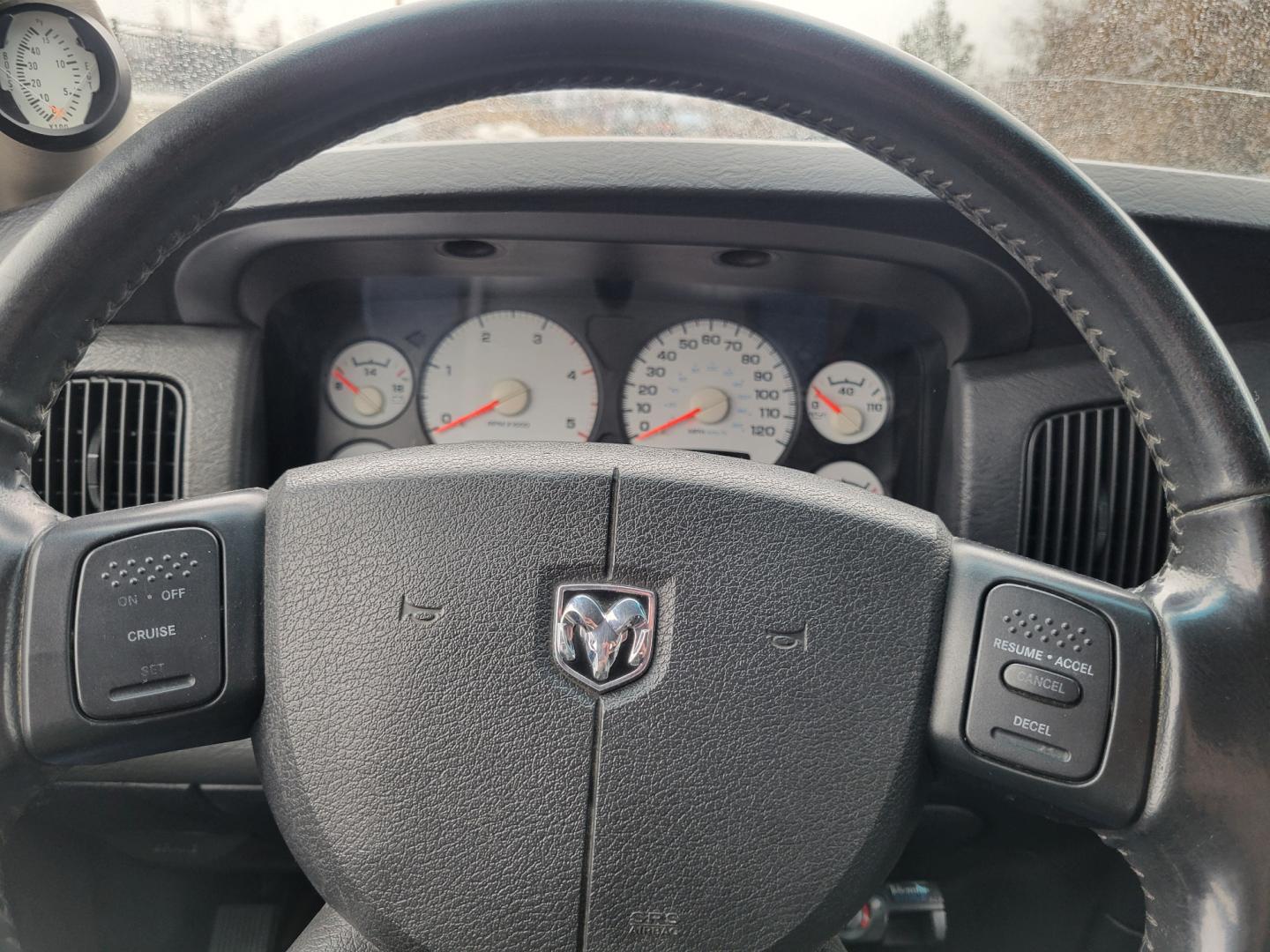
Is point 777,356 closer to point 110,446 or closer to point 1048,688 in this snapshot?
point 110,446

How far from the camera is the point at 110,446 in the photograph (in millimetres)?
1327

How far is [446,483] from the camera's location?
2.23 ft

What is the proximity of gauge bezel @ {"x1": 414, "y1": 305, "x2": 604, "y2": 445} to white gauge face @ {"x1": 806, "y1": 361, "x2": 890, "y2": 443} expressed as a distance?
32 centimetres

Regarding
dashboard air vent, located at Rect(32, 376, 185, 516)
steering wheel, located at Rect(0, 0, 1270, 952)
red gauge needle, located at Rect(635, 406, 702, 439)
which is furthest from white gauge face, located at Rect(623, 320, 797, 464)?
steering wheel, located at Rect(0, 0, 1270, 952)

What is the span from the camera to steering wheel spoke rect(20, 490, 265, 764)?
Result: 0.61m

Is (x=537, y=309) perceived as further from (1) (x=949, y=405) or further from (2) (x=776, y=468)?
(2) (x=776, y=468)

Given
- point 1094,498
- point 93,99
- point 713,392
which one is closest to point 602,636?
point 1094,498

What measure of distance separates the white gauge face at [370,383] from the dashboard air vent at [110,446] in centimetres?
33

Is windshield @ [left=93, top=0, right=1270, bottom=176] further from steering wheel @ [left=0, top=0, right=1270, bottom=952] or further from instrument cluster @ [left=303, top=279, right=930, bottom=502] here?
steering wheel @ [left=0, top=0, right=1270, bottom=952]

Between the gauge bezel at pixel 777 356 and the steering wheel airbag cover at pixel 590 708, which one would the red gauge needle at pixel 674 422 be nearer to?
the gauge bezel at pixel 777 356

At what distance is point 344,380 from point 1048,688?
126 cm

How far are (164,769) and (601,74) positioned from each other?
0.98 metres

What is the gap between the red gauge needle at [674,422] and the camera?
1649 mm

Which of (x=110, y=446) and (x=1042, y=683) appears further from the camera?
(x=110, y=446)
